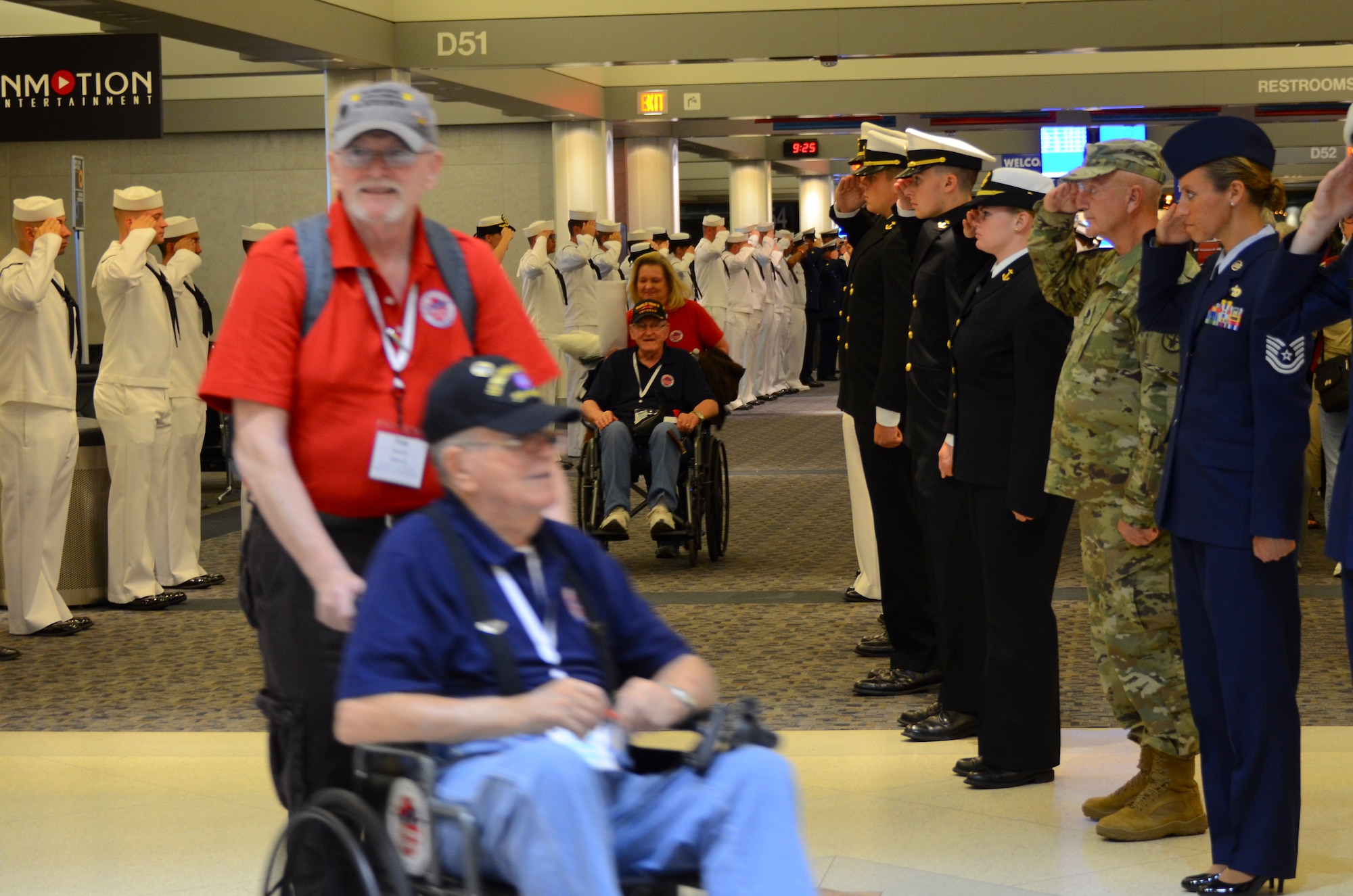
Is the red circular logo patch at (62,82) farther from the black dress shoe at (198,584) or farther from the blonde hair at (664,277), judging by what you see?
the blonde hair at (664,277)

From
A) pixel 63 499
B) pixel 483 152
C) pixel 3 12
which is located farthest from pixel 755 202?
pixel 63 499

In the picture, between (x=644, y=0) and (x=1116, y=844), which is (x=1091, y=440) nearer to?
(x=1116, y=844)

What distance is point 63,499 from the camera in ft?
23.3

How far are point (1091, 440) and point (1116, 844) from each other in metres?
0.93

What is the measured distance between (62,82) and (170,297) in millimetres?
1158

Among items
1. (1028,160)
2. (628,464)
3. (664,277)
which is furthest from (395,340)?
(1028,160)

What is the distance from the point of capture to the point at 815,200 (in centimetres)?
3117

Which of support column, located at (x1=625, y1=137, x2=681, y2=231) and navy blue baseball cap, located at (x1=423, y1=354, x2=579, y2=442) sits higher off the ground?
support column, located at (x1=625, y1=137, x2=681, y2=231)

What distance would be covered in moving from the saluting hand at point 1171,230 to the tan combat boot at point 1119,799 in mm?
1225

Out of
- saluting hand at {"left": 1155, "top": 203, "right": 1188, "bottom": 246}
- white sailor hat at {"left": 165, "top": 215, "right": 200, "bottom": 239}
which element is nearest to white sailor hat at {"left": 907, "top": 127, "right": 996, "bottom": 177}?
saluting hand at {"left": 1155, "top": 203, "right": 1188, "bottom": 246}

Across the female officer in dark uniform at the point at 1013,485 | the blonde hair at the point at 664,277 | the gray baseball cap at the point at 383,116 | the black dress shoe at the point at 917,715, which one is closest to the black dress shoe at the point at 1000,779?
the female officer in dark uniform at the point at 1013,485

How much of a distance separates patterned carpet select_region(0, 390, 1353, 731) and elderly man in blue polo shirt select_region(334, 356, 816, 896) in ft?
9.02

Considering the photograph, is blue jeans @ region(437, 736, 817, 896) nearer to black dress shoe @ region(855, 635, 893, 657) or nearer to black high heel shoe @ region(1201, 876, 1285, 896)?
black high heel shoe @ region(1201, 876, 1285, 896)

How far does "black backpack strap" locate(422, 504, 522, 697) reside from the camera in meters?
2.28
